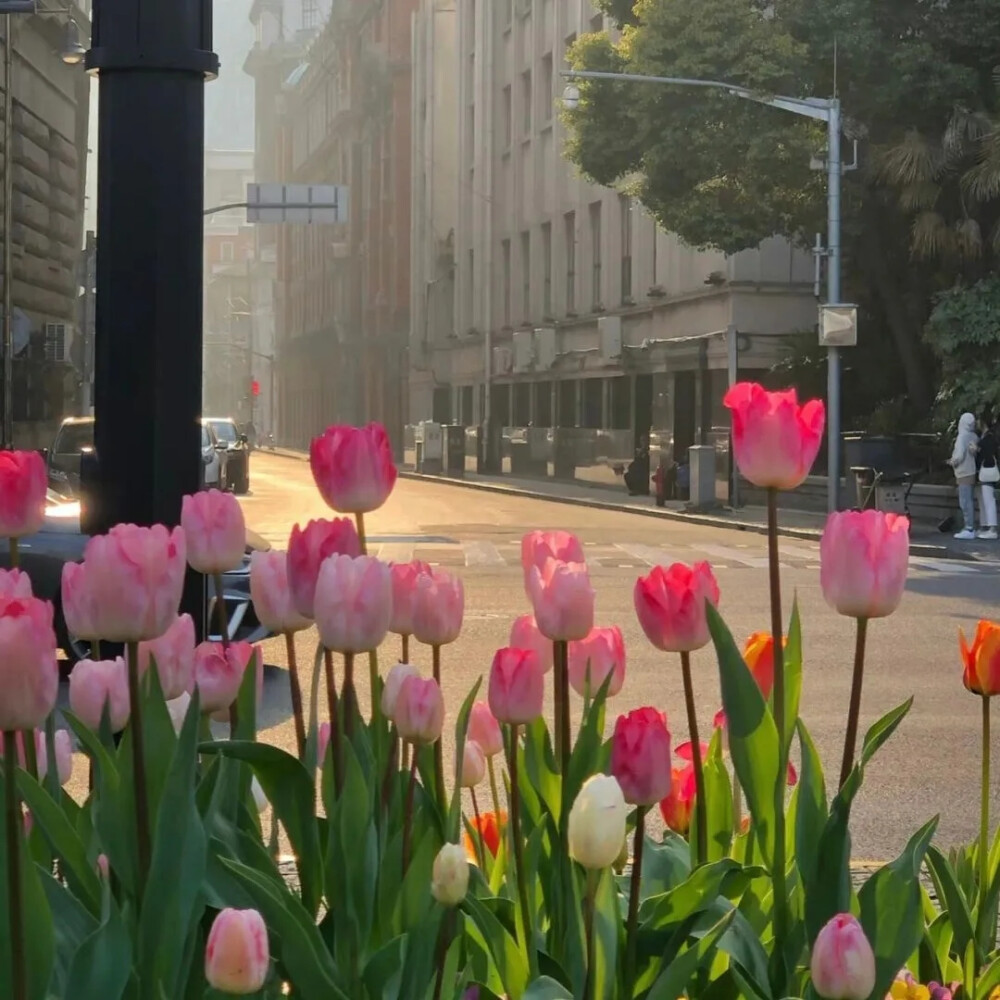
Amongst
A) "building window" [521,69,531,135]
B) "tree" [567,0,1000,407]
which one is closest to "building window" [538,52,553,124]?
"building window" [521,69,531,135]

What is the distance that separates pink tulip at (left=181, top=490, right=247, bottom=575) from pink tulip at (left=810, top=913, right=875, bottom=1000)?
0.99 meters

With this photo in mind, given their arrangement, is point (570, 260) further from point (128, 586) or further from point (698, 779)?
point (128, 586)

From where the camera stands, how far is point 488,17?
180ft

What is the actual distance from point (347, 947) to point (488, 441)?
1991 inches

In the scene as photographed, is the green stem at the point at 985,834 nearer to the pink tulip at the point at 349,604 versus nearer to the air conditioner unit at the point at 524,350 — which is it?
the pink tulip at the point at 349,604

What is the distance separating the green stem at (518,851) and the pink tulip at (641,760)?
232 millimetres

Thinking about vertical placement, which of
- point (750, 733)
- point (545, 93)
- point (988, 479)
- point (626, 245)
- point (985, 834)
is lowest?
point (988, 479)

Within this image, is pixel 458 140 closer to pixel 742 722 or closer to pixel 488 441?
pixel 488 441

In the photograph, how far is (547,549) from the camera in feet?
8.12

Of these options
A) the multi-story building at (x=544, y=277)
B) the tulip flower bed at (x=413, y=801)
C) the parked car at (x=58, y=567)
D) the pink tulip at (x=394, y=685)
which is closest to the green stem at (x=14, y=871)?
the tulip flower bed at (x=413, y=801)

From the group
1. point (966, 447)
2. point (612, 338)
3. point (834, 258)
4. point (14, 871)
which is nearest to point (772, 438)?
point (14, 871)

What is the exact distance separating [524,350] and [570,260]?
337 cm

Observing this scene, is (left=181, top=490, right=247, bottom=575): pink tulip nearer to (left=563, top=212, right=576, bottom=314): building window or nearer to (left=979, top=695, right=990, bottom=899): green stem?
(left=979, top=695, right=990, bottom=899): green stem

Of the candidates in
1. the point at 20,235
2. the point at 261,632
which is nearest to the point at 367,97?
the point at 20,235
